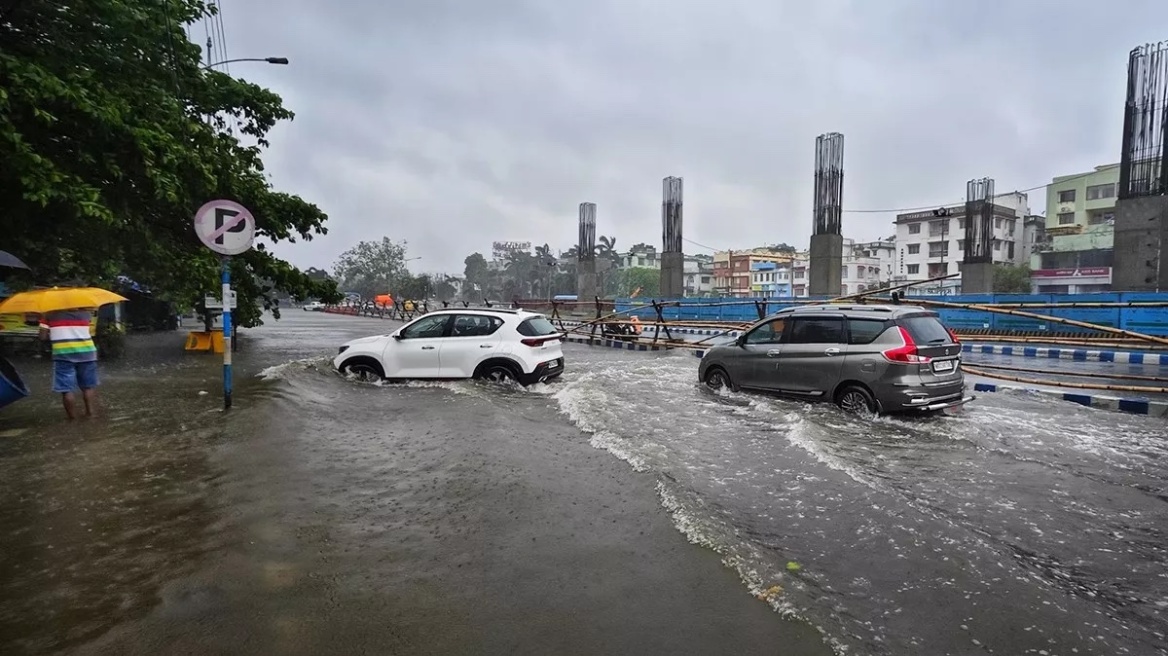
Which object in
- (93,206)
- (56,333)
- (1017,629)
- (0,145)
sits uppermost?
(0,145)

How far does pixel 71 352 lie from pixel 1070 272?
200ft

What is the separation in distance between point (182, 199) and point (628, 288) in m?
78.3

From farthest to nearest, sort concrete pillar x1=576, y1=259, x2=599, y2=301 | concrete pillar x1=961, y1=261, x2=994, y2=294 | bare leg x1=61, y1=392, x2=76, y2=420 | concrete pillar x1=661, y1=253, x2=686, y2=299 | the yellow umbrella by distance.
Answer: concrete pillar x1=576, y1=259, x2=599, y2=301, concrete pillar x1=661, y1=253, x2=686, y2=299, concrete pillar x1=961, y1=261, x2=994, y2=294, bare leg x1=61, y1=392, x2=76, y2=420, the yellow umbrella

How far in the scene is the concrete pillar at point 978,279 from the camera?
30.1 metres

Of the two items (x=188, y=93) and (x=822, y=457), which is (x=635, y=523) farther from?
(x=188, y=93)

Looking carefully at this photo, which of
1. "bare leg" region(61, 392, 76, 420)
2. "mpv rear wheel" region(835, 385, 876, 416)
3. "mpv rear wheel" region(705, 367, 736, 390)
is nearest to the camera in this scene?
"bare leg" region(61, 392, 76, 420)

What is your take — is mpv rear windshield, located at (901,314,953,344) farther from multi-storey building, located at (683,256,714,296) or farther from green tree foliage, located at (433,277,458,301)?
multi-storey building, located at (683,256,714,296)

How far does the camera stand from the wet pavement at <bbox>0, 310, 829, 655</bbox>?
3027mm

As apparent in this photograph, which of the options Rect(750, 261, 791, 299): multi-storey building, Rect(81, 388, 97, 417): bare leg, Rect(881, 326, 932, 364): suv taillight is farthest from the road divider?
Rect(750, 261, 791, 299): multi-storey building

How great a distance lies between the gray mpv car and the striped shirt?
8.78 meters

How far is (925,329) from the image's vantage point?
8273 mm

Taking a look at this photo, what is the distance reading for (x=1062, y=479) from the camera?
557 centimetres

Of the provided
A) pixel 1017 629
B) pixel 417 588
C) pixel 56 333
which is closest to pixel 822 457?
pixel 1017 629

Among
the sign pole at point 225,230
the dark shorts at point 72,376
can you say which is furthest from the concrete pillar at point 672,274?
the dark shorts at point 72,376
